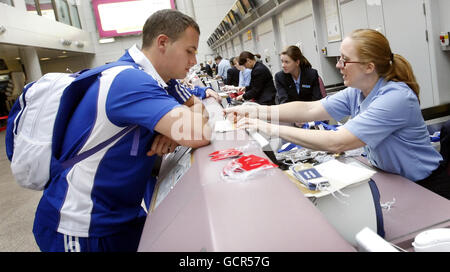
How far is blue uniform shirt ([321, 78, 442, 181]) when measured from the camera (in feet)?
4.76

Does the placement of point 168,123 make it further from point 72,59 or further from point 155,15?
point 72,59

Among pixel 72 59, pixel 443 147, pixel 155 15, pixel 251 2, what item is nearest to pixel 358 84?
pixel 443 147

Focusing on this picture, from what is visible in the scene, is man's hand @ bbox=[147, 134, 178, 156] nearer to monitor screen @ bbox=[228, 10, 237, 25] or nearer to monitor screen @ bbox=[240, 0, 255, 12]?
monitor screen @ bbox=[240, 0, 255, 12]

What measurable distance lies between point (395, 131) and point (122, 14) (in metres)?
17.0

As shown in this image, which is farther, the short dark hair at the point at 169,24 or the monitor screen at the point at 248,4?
the monitor screen at the point at 248,4

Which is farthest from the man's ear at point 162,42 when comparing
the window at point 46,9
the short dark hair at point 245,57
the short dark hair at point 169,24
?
the window at point 46,9

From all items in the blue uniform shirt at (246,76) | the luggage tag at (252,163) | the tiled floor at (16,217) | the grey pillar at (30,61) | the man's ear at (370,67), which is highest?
the grey pillar at (30,61)

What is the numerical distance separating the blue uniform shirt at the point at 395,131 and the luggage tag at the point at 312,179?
529 millimetres

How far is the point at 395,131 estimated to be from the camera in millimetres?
1521

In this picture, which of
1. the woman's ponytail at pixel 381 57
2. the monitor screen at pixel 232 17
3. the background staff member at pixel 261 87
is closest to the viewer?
the woman's ponytail at pixel 381 57

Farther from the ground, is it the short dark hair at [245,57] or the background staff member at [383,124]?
the short dark hair at [245,57]

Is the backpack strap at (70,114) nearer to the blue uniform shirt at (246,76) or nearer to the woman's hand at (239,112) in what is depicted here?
the woman's hand at (239,112)

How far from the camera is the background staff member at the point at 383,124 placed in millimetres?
1456

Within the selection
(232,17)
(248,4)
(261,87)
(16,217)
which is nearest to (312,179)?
(16,217)
